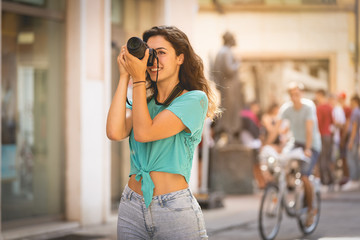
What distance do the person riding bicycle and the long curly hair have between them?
5.79 m

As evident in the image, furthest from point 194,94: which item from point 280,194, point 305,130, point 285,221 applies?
point 285,221

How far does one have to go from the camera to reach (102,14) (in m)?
10.4

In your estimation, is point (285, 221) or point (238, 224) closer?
point (238, 224)

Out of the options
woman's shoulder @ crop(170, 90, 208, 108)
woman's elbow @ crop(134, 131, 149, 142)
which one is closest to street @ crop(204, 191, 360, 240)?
woman's shoulder @ crop(170, 90, 208, 108)

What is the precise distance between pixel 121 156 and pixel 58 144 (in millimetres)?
1584

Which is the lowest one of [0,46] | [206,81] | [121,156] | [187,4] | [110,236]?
[110,236]

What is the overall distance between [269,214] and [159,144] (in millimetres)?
5615

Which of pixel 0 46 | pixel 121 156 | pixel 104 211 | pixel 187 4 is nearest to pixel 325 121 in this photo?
pixel 187 4

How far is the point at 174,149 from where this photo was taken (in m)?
3.61

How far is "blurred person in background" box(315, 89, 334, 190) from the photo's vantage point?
15.4 meters

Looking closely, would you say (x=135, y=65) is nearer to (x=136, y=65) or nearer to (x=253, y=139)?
(x=136, y=65)

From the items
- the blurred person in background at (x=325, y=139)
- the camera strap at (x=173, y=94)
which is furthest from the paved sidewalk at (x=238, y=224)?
the camera strap at (x=173, y=94)

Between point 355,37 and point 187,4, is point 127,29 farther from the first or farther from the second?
point 355,37

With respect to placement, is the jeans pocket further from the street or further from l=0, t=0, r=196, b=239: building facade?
l=0, t=0, r=196, b=239: building facade
